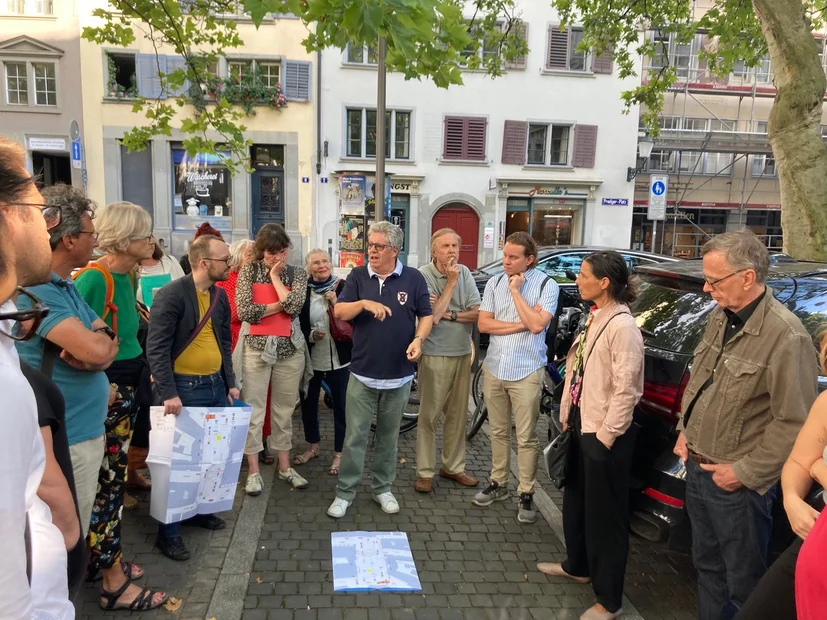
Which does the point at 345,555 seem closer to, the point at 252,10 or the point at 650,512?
the point at 650,512

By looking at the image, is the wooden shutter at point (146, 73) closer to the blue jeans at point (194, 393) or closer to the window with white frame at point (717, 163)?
the blue jeans at point (194, 393)

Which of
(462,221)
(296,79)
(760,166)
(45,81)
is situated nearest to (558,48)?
(462,221)

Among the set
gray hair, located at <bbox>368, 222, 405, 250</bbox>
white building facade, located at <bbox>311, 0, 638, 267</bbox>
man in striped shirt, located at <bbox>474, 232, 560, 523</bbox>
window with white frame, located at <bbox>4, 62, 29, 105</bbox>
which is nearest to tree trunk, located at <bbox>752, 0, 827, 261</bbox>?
man in striped shirt, located at <bbox>474, 232, 560, 523</bbox>

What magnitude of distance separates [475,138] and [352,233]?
10.0 m

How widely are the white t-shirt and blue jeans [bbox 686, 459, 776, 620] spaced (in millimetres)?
2362

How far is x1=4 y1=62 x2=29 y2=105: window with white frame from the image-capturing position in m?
17.9

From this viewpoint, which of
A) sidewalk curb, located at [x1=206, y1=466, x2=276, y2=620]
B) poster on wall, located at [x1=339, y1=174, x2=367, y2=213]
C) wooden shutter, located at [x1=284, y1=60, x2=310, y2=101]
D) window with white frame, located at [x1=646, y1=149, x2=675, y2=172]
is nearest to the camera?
sidewalk curb, located at [x1=206, y1=466, x2=276, y2=620]

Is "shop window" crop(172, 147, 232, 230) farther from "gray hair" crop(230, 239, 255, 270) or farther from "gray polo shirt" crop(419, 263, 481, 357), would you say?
"gray polo shirt" crop(419, 263, 481, 357)

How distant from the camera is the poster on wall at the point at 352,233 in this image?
35.2 ft

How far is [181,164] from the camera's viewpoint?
1883 centimetres

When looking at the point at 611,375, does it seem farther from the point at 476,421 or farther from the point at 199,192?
the point at 199,192

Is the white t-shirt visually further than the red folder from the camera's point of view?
No

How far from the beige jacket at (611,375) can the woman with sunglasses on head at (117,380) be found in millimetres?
2387

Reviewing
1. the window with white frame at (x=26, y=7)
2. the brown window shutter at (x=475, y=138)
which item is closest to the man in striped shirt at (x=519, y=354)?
the brown window shutter at (x=475, y=138)
